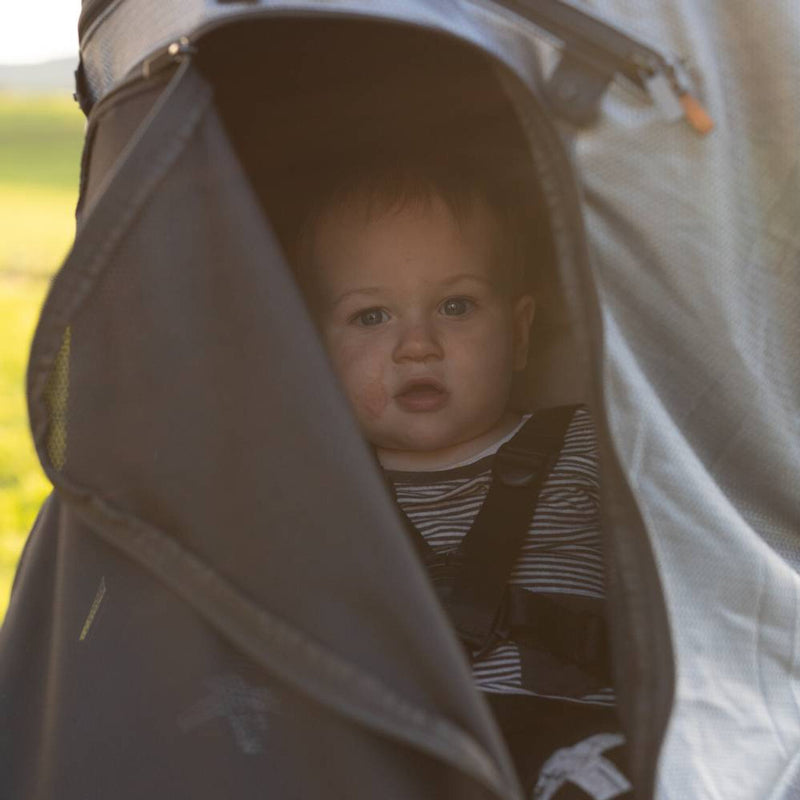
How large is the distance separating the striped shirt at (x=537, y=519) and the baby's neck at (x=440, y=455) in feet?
0.05

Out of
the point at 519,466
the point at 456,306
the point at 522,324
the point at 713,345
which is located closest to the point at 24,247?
the point at 522,324

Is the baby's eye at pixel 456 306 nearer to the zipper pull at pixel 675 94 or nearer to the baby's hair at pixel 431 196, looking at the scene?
the baby's hair at pixel 431 196

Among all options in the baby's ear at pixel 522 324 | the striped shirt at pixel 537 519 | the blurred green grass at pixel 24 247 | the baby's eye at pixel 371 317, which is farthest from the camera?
the blurred green grass at pixel 24 247

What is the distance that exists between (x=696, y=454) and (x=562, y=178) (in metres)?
0.35

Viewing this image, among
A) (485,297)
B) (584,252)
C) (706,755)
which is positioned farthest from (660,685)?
(485,297)

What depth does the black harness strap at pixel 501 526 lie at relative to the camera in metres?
1.67

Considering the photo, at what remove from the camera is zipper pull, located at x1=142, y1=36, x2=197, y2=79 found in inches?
48.4

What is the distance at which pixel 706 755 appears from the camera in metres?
1.33

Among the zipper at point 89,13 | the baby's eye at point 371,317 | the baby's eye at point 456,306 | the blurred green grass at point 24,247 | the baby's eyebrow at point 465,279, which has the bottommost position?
the blurred green grass at point 24,247

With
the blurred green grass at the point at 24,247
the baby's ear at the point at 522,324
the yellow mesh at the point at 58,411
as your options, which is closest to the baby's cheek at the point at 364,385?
the baby's ear at the point at 522,324

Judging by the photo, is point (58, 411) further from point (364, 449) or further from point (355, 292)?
point (355, 292)

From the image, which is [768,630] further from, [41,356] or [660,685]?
[41,356]

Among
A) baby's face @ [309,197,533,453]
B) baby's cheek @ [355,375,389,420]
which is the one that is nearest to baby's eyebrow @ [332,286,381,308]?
baby's face @ [309,197,533,453]

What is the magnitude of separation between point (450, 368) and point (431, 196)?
0.26m
